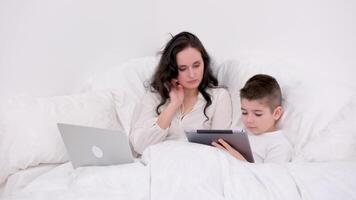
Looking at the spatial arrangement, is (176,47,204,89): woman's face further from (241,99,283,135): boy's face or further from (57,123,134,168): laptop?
(57,123,134,168): laptop

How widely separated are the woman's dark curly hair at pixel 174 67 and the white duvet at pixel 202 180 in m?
0.55

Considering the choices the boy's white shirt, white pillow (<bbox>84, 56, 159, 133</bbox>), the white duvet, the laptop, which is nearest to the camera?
the white duvet

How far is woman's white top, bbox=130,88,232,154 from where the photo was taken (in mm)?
1546

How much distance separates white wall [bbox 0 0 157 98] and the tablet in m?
0.73

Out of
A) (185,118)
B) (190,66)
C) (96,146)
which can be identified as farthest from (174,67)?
(96,146)

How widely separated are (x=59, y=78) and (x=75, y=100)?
0.19 meters

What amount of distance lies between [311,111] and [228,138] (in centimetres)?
31

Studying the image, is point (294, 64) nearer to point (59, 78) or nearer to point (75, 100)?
point (75, 100)

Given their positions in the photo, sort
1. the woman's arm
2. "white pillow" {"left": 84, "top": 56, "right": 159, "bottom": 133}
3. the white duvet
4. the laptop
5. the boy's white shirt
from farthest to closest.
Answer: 1. "white pillow" {"left": 84, "top": 56, "right": 159, "bottom": 133}
2. the woman's arm
3. the boy's white shirt
4. the laptop
5. the white duvet

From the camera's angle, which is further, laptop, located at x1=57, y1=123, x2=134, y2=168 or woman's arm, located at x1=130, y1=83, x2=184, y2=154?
woman's arm, located at x1=130, y1=83, x2=184, y2=154

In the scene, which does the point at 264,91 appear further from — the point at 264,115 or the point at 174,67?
the point at 174,67

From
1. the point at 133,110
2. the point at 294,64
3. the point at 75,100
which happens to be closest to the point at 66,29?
the point at 75,100

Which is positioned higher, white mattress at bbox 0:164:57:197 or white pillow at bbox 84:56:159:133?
white pillow at bbox 84:56:159:133

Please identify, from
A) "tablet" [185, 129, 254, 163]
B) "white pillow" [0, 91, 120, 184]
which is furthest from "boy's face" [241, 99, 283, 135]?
"white pillow" [0, 91, 120, 184]
